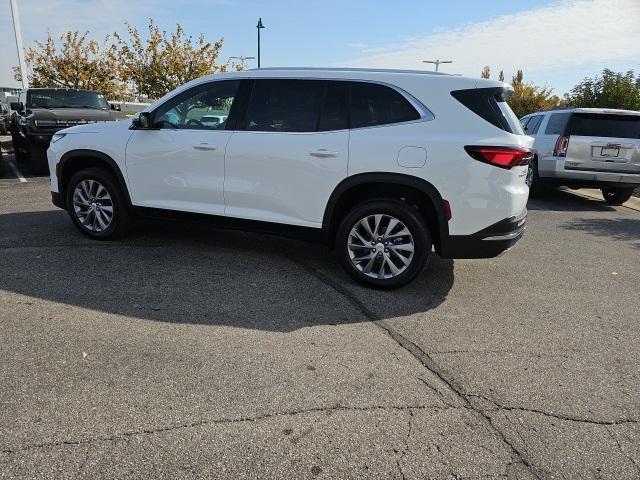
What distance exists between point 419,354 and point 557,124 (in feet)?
25.7

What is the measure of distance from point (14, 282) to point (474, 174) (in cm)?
409

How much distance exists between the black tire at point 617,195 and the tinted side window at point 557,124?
1634 millimetres

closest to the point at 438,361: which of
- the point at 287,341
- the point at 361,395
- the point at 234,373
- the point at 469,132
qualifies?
the point at 361,395

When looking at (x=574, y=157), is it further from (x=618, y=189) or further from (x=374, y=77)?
(x=374, y=77)

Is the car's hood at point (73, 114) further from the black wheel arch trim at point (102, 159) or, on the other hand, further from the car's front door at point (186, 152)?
the car's front door at point (186, 152)

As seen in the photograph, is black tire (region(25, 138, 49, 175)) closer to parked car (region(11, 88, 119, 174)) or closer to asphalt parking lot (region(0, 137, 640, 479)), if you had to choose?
parked car (region(11, 88, 119, 174))

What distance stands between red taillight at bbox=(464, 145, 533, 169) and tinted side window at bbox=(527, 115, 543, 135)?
23.3ft

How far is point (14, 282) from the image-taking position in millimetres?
4543

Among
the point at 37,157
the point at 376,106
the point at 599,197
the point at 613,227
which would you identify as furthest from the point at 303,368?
the point at 599,197

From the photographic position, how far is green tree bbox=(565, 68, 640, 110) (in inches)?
674

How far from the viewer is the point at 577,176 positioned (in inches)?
370

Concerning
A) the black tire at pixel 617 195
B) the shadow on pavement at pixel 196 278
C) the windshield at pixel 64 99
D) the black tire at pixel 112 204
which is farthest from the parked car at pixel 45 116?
the black tire at pixel 617 195

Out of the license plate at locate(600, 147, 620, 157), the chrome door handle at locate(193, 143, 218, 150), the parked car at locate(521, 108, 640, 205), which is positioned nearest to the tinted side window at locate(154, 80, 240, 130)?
the chrome door handle at locate(193, 143, 218, 150)

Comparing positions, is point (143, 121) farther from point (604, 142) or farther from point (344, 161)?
point (604, 142)
